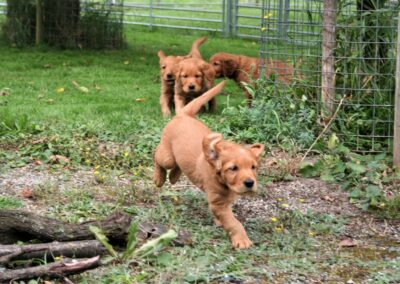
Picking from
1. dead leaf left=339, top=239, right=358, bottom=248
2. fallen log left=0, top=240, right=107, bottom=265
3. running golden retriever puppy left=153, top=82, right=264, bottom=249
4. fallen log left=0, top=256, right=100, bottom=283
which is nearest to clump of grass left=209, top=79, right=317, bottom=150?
running golden retriever puppy left=153, top=82, right=264, bottom=249

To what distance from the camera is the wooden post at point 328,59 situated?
7.92 metres

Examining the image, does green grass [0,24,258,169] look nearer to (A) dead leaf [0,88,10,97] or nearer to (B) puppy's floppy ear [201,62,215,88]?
(A) dead leaf [0,88,10,97]

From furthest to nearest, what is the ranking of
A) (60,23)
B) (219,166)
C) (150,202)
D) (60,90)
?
(60,23) → (60,90) → (150,202) → (219,166)

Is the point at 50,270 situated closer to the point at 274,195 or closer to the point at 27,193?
the point at 27,193

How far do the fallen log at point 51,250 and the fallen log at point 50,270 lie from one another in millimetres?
152

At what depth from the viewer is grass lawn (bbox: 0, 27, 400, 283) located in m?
4.70

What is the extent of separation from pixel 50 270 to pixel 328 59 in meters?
4.46

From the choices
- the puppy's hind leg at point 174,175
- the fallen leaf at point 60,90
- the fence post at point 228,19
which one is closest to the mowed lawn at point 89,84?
the fallen leaf at point 60,90

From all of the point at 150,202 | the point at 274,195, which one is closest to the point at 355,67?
the point at 274,195

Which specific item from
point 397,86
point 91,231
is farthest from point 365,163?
point 91,231

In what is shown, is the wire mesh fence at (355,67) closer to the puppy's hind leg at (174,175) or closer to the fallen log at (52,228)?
the puppy's hind leg at (174,175)

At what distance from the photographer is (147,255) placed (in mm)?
4727

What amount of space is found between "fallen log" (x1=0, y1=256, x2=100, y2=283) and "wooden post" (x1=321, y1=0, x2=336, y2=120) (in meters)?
4.12

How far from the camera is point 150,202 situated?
6.13 metres
